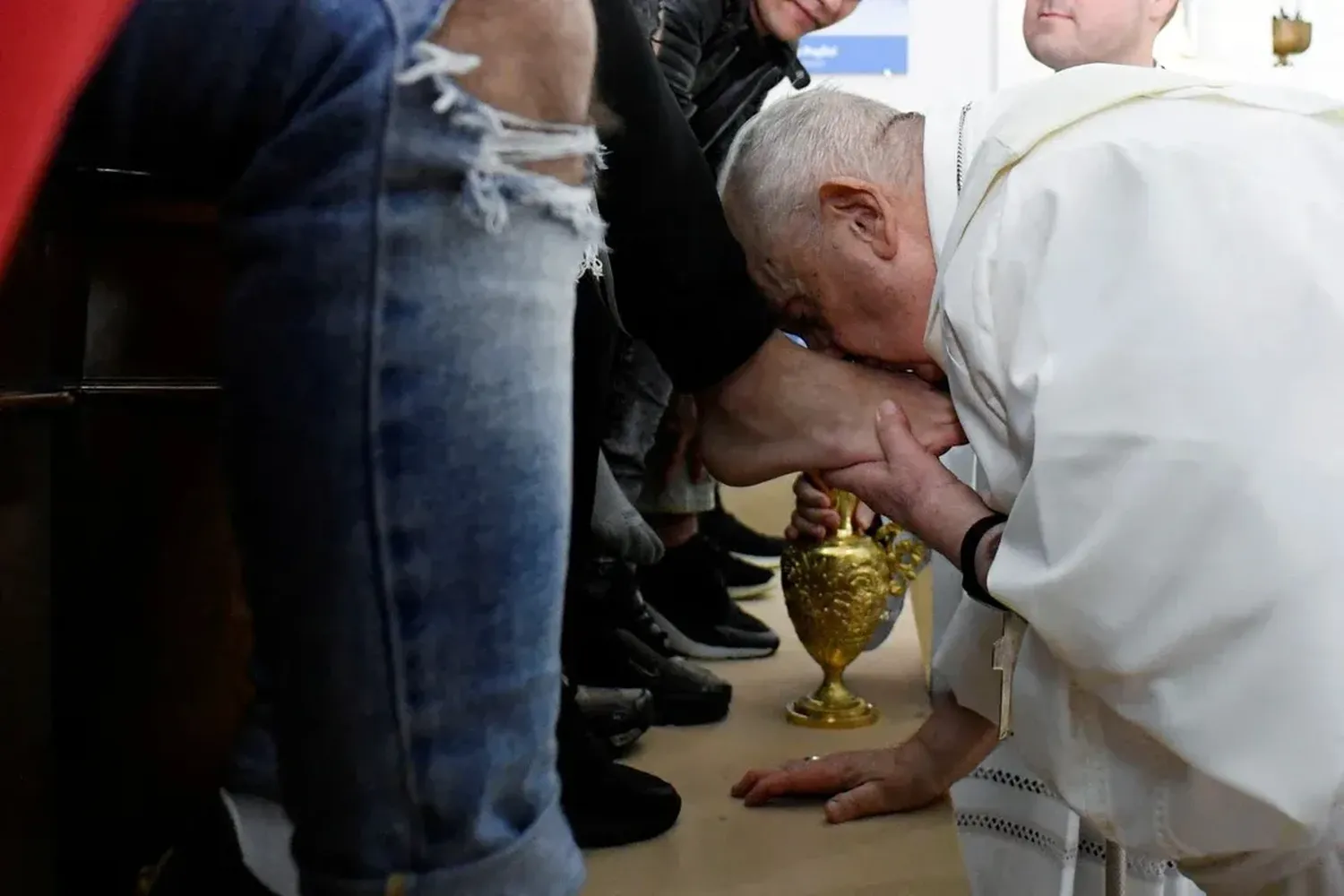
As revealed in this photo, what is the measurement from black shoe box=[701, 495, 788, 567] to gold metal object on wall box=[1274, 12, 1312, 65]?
203 cm

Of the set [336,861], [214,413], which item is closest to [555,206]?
[336,861]

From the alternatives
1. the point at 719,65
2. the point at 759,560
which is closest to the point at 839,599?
the point at 719,65

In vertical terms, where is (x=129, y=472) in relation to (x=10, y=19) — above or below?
below

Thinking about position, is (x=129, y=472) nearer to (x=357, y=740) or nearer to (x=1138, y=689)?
(x=357, y=740)

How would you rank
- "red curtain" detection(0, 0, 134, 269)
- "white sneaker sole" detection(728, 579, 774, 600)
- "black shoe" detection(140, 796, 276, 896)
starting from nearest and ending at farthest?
"red curtain" detection(0, 0, 134, 269) < "black shoe" detection(140, 796, 276, 896) < "white sneaker sole" detection(728, 579, 774, 600)

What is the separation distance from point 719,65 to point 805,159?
596mm

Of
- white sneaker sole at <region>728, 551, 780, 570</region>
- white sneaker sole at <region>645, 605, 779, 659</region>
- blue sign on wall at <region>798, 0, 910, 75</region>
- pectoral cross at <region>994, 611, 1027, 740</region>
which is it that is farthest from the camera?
blue sign on wall at <region>798, 0, 910, 75</region>

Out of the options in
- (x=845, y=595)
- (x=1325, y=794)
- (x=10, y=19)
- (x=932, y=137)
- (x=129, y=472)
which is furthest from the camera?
(x=845, y=595)

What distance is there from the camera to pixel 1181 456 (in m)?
0.65

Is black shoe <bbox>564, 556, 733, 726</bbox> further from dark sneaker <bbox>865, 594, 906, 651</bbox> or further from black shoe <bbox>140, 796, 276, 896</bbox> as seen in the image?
black shoe <bbox>140, 796, 276, 896</bbox>

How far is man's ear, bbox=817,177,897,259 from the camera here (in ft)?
2.88

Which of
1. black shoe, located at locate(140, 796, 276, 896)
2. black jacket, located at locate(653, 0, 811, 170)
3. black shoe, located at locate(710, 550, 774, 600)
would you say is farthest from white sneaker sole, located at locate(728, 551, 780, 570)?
black shoe, located at locate(140, 796, 276, 896)

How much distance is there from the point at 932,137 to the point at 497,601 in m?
0.61

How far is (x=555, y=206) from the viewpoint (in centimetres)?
41
